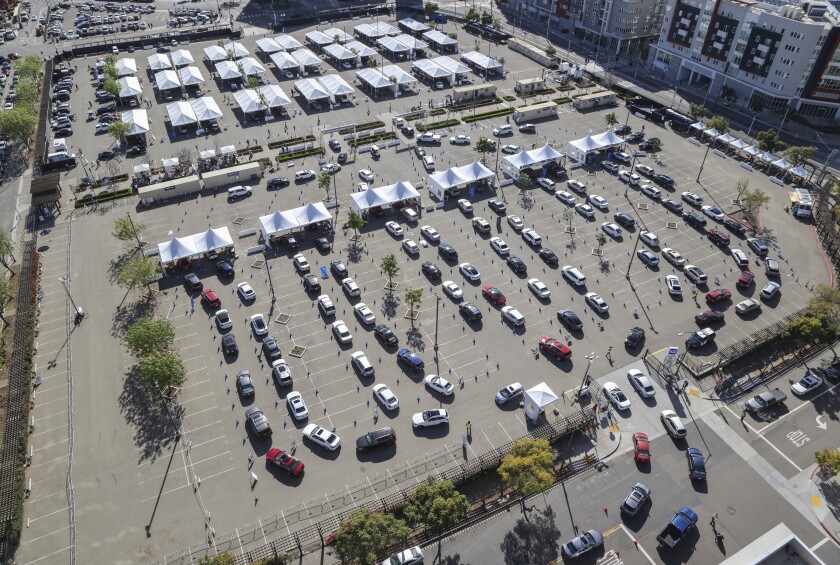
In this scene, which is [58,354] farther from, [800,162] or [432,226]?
[800,162]

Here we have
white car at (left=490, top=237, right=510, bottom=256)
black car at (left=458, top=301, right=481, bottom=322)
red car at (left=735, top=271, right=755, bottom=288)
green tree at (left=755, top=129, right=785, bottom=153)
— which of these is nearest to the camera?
black car at (left=458, top=301, right=481, bottom=322)

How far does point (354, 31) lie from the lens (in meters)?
167

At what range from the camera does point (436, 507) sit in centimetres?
4344

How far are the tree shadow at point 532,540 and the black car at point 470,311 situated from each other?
24561 mm

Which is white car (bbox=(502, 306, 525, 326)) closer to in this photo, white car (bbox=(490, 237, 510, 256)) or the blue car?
white car (bbox=(490, 237, 510, 256))

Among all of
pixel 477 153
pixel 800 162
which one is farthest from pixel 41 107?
pixel 800 162

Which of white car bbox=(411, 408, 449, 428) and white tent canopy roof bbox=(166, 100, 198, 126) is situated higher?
white tent canopy roof bbox=(166, 100, 198, 126)

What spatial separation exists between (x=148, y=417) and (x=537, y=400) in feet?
132

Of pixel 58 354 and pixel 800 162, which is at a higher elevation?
pixel 800 162

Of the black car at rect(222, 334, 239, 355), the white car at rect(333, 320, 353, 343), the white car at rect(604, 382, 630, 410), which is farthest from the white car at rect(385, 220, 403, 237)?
the white car at rect(604, 382, 630, 410)

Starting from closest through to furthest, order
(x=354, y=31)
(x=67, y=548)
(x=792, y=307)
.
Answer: (x=67, y=548), (x=792, y=307), (x=354, y=31)

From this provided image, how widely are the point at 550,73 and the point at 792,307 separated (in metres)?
92.0

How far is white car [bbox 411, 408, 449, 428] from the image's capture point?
182ft

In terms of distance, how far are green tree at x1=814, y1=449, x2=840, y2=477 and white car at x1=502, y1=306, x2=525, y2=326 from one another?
31554 mm
